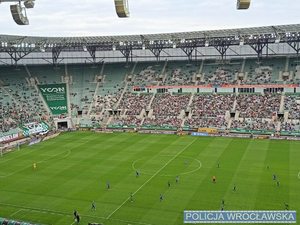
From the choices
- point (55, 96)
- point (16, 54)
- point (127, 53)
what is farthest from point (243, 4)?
point (16, 54)

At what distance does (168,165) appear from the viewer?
50.0 metres

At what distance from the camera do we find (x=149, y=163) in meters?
51.2

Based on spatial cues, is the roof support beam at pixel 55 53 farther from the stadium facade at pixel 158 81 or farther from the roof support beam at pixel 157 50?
the roof support beam at pixel 157 50

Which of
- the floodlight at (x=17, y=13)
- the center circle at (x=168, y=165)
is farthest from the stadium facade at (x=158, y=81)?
the floodlight at (x=17, y=13)

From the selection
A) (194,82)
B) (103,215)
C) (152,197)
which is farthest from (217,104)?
(103,215)

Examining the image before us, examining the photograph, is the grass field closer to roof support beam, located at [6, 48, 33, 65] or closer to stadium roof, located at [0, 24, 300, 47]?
stadium roof, located at [0, 24, 300, 47]

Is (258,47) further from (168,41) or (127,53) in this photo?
(127,53)

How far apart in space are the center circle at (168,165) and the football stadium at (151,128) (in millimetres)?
269

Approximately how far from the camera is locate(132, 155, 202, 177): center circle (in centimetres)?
4691

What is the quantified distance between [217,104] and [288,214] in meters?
48.2

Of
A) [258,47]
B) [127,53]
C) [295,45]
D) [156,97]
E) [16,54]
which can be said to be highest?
[295,45]

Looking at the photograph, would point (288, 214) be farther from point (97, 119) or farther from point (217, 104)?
point (97, 119)

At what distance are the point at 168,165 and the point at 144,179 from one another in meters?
6.60

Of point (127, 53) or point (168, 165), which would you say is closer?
point (168, 165)
